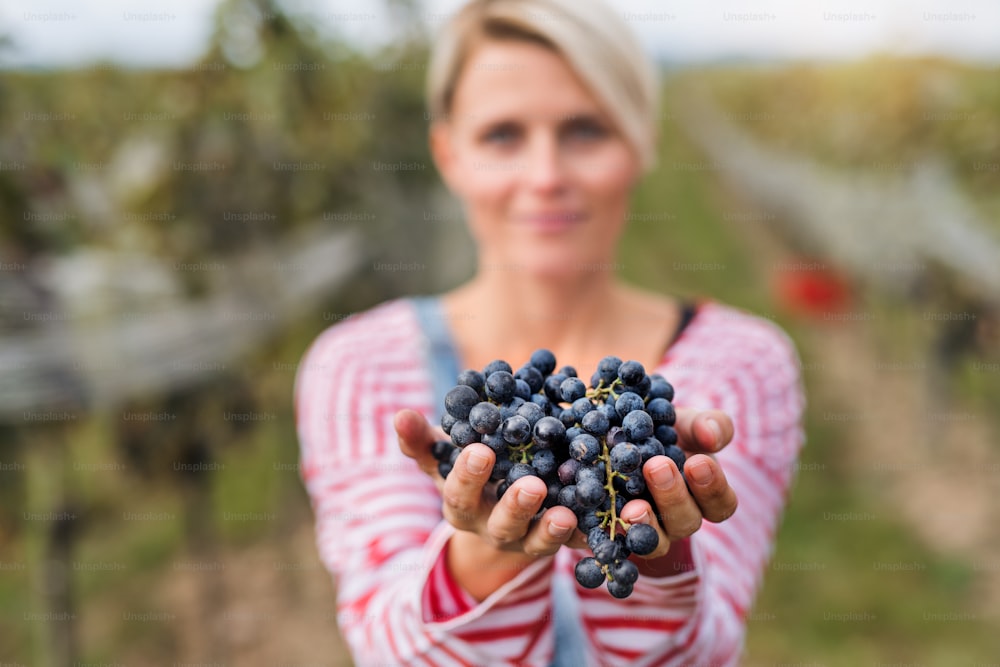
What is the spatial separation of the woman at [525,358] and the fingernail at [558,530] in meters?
0.15

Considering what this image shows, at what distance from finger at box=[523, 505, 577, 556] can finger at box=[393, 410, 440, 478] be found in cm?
20

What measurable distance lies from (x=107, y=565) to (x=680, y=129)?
2286cm

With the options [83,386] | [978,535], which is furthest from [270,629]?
[978,535]

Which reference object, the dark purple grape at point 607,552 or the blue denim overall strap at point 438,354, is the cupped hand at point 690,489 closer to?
the dark purple grape at point 607,552

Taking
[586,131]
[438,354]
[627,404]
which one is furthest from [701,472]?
[586,131]

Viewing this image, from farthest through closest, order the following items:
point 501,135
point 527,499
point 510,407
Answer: point 501,135
point 510,407
point 527,499

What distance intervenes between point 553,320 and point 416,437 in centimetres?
94

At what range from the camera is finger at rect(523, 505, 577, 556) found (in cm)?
106

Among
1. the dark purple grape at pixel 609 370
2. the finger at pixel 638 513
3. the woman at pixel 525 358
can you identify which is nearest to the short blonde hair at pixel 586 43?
the woman at pixel 525 358

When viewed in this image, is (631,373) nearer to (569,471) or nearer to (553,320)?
(569,471)

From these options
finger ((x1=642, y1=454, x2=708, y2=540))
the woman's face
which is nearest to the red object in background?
the woman's face

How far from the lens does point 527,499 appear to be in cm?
104

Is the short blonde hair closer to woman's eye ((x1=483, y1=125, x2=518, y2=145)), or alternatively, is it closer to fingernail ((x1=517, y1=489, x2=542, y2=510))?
woman's eye ((x1=483, y1=125, x2=518, y2=145))

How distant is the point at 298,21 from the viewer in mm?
2771
